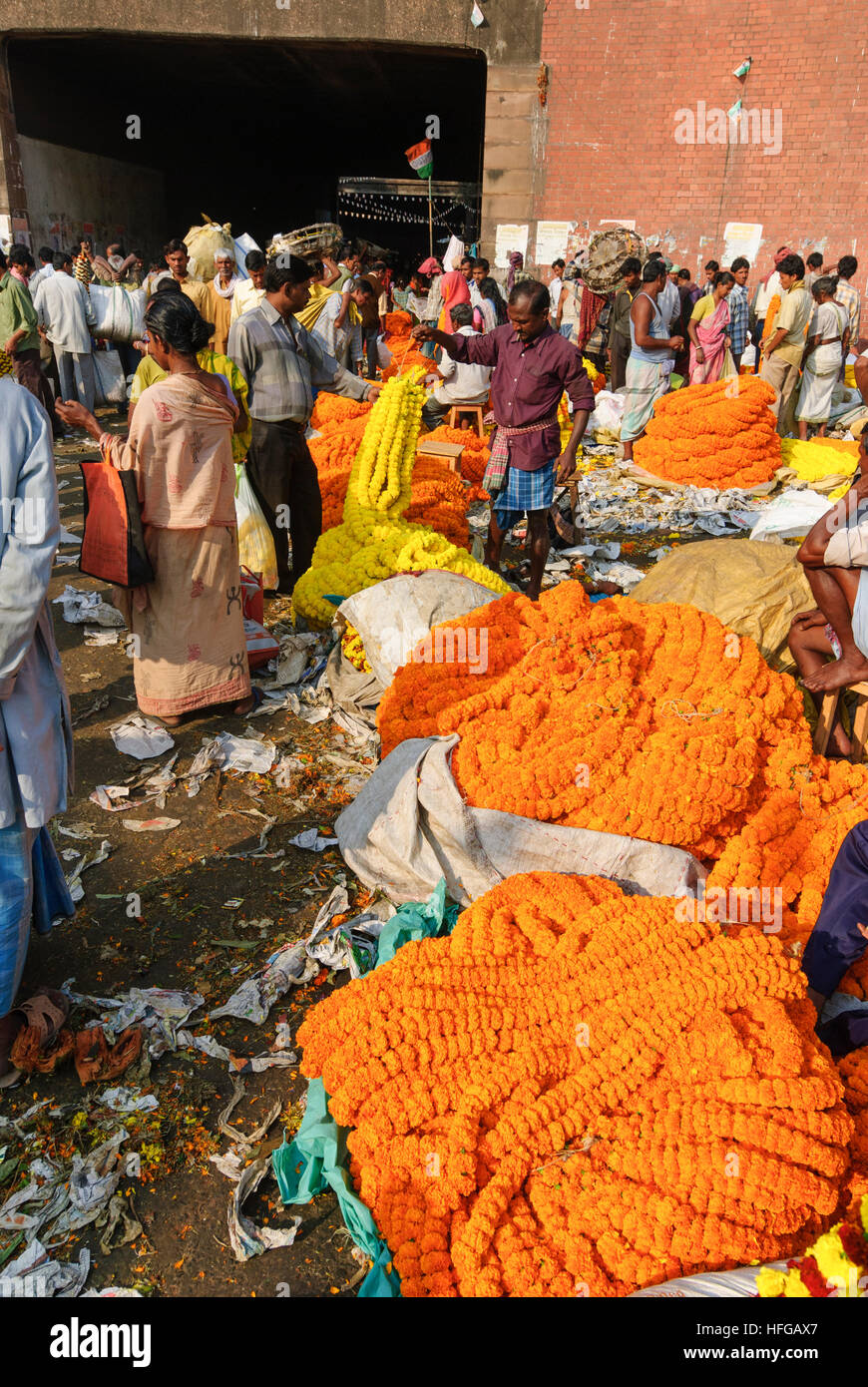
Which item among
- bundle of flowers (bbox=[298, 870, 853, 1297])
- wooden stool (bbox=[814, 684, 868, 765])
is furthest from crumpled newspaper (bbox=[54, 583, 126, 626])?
wooden stool (bbox=[814, 684, 868, 765])

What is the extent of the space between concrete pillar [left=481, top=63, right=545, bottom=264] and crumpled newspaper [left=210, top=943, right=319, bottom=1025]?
15.3 m

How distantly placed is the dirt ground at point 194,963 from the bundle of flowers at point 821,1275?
100 cm

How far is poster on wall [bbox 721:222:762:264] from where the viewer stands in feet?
48.5

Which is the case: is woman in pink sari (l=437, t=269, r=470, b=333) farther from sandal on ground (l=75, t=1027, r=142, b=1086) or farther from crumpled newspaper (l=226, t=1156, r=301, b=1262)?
crumpled newspaper (l=226, t=1156, r=301, b=1262)

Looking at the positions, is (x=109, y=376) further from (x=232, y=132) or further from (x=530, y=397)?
(x=232, y=132)

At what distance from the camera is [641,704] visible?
370cm

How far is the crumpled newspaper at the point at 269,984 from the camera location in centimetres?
295

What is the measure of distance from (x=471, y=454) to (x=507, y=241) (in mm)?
9490

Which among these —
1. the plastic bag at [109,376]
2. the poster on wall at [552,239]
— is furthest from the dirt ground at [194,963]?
the poster on wall at [552,239]

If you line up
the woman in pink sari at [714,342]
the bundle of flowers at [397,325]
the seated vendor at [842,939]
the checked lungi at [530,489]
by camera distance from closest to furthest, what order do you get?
1. the seated vendor at [842,939]
2. the checked lungi at [530,489]
3. the woman in pink sari at [714,342]
4. the bundle of flowers at [397,325]

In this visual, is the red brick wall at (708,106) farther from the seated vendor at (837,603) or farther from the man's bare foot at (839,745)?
the man's bare foot at (839,745)

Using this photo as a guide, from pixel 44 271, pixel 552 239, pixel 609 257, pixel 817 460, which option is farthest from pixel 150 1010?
pixel 552 239

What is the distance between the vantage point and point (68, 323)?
11.0 m
